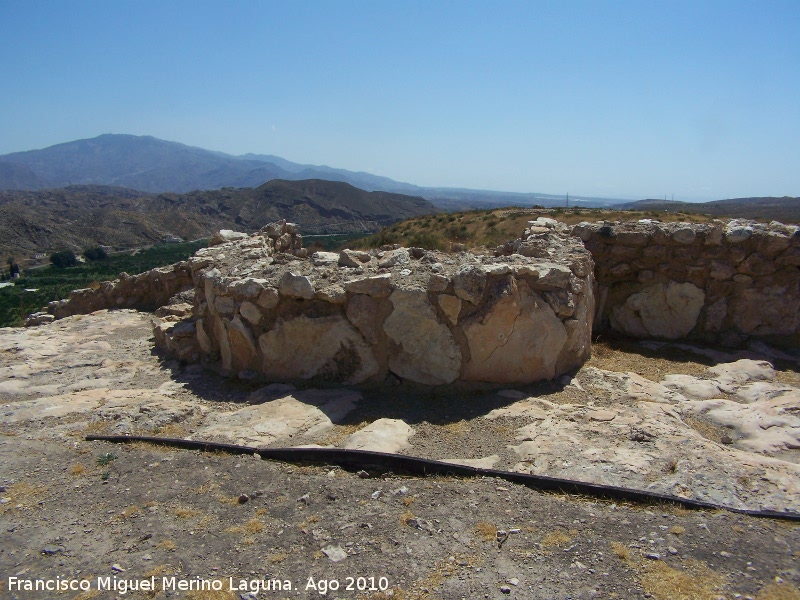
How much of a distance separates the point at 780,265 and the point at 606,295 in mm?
2497

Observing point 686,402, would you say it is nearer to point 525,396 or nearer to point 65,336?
point 525,396

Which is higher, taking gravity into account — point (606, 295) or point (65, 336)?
point (606, 295)

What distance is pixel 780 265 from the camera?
804 centimetres

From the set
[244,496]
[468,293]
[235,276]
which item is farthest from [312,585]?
[235,276]

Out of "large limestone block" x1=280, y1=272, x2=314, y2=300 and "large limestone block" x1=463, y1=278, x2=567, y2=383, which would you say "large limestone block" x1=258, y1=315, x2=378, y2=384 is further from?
"large limestone block" x1=463, y1=278, x2=567, y2=383

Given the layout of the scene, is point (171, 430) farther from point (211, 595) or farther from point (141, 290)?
point (141, 290)

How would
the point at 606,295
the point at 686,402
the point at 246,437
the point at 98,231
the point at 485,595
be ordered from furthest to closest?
the point at 98,231
the point at 606,295
the point at 686,402
the point at 246,437
the point at 485,595

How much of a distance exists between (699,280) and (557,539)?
6540 mm

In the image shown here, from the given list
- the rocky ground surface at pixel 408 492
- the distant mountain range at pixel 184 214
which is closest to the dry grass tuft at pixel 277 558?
the rocky ground surface at pixel 408 492

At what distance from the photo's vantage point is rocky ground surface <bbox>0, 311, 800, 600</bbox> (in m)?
2.89

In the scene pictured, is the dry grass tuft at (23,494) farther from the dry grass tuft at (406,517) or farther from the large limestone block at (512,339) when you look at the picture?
the large limestone block at (512,339)

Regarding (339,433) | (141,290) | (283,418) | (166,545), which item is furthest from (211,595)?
(141,290)

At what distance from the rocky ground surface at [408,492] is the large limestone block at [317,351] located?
0.24 metres

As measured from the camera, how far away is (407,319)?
230 inches
